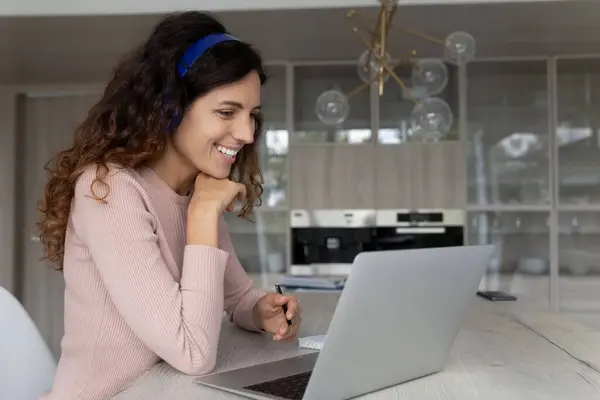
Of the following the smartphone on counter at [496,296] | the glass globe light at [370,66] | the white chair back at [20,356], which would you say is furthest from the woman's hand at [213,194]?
the glass globe light at [370,66]

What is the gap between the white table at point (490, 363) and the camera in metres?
0.83

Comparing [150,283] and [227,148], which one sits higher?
[227,148]

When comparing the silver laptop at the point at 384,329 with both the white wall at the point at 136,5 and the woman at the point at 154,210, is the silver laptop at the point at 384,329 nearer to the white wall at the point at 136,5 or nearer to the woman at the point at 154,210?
the woman at the point at 154,210

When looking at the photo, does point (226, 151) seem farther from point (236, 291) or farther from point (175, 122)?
point (236, 291)

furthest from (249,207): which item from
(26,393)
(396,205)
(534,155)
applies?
(534,155)

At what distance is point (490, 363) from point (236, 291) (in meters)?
0.58

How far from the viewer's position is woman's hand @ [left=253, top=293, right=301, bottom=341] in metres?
1.20

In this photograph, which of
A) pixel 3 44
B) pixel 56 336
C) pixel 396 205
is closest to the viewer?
pixel 3 44

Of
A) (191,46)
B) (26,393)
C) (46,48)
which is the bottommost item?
(26,393)

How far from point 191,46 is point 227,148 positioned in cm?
19

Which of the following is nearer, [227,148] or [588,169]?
[227,148]

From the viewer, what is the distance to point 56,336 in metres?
4.68

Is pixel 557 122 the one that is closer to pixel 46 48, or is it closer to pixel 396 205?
pixel 396 205

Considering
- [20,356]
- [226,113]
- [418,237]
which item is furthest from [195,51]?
[418,237]
